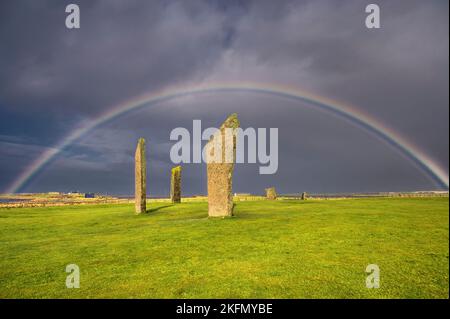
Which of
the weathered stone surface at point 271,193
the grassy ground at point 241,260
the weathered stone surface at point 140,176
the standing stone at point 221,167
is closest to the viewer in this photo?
the grassy ground at point 241,260

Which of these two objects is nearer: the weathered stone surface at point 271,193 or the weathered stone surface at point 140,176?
the weathered stone surface at point 140,176

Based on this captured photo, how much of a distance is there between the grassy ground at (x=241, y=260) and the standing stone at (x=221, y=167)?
2.79 m

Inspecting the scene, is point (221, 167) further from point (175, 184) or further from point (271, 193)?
point (271, 193)

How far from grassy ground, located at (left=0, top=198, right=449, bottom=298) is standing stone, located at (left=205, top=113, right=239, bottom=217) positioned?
110 inches

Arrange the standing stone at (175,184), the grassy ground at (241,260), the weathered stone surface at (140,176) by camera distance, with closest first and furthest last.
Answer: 1. the grassy ground at (241,260)
2. the weathered stone surface at (140,176)
3. the standing stone at (175,184)

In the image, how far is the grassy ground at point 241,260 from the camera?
24.7 ft

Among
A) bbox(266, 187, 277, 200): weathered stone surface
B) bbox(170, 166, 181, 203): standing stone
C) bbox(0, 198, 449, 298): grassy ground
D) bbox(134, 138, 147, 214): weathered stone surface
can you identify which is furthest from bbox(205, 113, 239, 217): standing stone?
bbox(266, 187, 277, 200): weathered stone surface

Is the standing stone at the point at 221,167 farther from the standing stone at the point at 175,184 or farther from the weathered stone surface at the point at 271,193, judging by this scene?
the weathered stone surface at the point at 271,193

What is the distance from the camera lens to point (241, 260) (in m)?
10.0

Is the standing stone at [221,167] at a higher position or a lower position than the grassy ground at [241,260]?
higher

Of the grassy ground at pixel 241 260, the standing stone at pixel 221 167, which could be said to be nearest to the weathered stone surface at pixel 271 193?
the standing stone at pixel 221 167

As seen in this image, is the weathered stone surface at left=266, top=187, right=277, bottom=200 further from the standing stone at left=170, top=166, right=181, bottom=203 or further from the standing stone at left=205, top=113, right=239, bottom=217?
the standing stone at left=205, top=113, right=239, bottom=217
